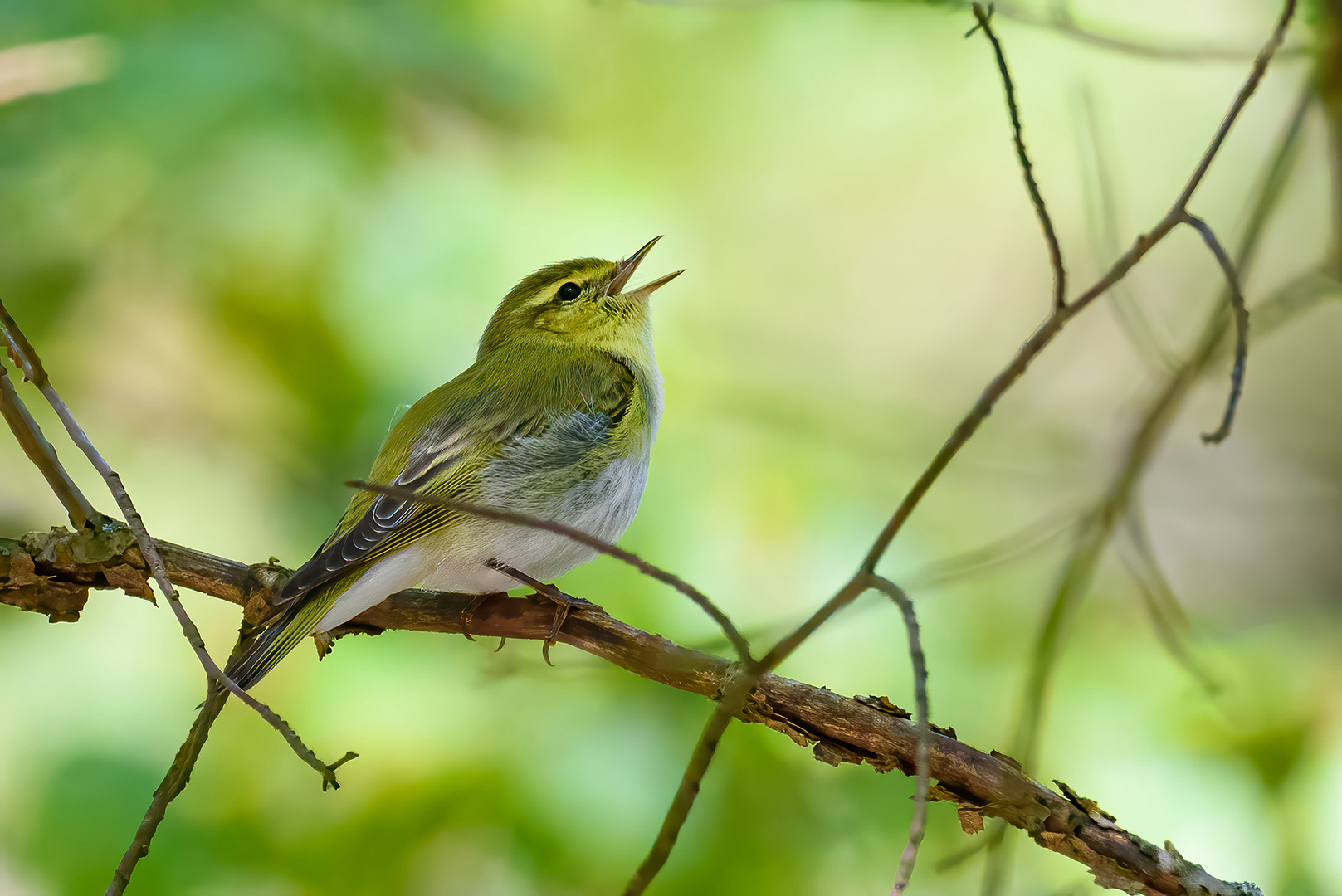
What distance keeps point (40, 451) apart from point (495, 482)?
970 mm

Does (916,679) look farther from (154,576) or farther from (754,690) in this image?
(154,576)

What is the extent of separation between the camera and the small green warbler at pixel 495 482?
229 cm

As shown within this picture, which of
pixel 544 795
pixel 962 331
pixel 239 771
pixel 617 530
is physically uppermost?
pixel 962 331

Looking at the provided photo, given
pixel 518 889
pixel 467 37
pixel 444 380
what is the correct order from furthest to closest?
pixel 467 37, pixel 444 380, pixel 518 889

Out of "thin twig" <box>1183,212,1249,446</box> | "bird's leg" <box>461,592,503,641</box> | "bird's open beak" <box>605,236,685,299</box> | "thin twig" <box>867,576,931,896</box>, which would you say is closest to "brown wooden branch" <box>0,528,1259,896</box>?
"bird's leg" <box>461,592,503,641</box>

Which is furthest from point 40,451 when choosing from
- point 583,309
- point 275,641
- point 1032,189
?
point 1032,189

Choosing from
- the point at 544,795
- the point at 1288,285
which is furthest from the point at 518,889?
the point at 1288,285

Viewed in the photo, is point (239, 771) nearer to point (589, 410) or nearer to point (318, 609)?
point (318, 609)

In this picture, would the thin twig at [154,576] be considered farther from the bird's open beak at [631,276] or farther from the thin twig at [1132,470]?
the bird's open beak at [631,276]

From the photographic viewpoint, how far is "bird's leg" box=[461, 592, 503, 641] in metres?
2.39

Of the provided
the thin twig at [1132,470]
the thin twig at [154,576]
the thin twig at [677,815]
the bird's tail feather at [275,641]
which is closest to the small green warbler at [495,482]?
the bird's tail feather at [275,641]

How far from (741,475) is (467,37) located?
76.6 inches

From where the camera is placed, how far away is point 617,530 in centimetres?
264

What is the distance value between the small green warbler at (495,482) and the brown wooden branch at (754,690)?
0.09 meters
